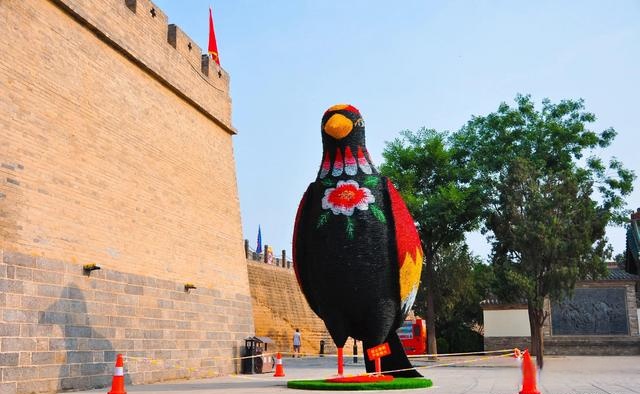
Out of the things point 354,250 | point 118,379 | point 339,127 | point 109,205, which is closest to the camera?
point 118,379

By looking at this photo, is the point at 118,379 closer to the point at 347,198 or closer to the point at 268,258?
the point at 347,198

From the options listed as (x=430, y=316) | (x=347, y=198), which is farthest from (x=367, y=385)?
(x=430, y=316)

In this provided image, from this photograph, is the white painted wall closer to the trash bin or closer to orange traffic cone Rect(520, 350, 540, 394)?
the trash bin

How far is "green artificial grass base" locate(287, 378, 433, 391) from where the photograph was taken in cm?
898

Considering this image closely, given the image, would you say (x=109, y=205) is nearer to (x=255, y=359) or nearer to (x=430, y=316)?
(x=255, y=359)

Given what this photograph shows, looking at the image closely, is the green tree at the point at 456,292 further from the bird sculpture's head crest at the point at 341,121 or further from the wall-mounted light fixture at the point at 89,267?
the wall-mounted light fixture at the point at 89,267

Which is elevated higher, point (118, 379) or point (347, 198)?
point (347, 198)

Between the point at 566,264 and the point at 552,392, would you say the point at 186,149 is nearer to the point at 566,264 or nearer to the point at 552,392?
the point at 552,392

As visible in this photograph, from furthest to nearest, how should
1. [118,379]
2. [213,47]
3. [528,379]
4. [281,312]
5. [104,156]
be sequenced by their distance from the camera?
1. [281,312]
2. [213,47]
3. [104,156]
4. [118,379]
5. [528,379]

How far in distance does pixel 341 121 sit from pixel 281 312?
21.0m

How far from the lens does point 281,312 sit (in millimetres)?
29828

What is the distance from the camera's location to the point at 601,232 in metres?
25.1

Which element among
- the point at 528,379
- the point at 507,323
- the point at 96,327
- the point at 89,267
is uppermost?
the point at 89,267

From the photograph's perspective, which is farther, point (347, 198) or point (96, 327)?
point (96, 327)
